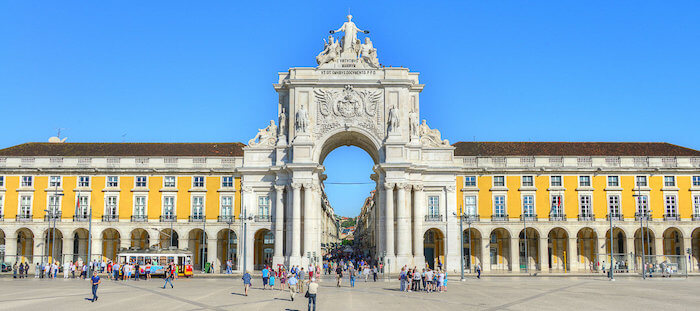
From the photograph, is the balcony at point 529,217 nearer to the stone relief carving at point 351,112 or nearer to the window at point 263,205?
the stone relief carving at point 351,112

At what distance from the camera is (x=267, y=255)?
76688 mm

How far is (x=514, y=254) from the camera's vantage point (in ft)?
232

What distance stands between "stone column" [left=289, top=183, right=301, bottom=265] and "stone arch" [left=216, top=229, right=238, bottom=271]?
276 inches

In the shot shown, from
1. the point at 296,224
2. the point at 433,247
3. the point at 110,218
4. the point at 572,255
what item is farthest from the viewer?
the point at 433,247

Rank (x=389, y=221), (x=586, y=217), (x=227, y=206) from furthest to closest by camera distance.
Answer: (x=227, y=206)
(x=586, y=217)
(x=389, y=221)

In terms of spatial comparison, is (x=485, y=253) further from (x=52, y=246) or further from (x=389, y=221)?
(x=52, y=246)

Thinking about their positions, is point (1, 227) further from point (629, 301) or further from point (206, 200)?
point (629, 301)

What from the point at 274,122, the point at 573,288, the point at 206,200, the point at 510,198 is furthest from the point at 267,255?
the point at 573,288

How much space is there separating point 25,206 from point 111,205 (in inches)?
348

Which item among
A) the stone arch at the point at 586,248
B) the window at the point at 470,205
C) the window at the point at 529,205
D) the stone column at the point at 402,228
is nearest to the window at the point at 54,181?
the stone column at the point at 402,228

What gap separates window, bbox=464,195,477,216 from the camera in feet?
235

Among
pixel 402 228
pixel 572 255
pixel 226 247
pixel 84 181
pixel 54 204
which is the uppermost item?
pixel 84 181

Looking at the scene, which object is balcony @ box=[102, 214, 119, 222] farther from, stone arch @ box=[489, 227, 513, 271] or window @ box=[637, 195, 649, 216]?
window @ box=[637, 195, 649, 216]

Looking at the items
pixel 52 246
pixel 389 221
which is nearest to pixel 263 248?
pixel 389 221
